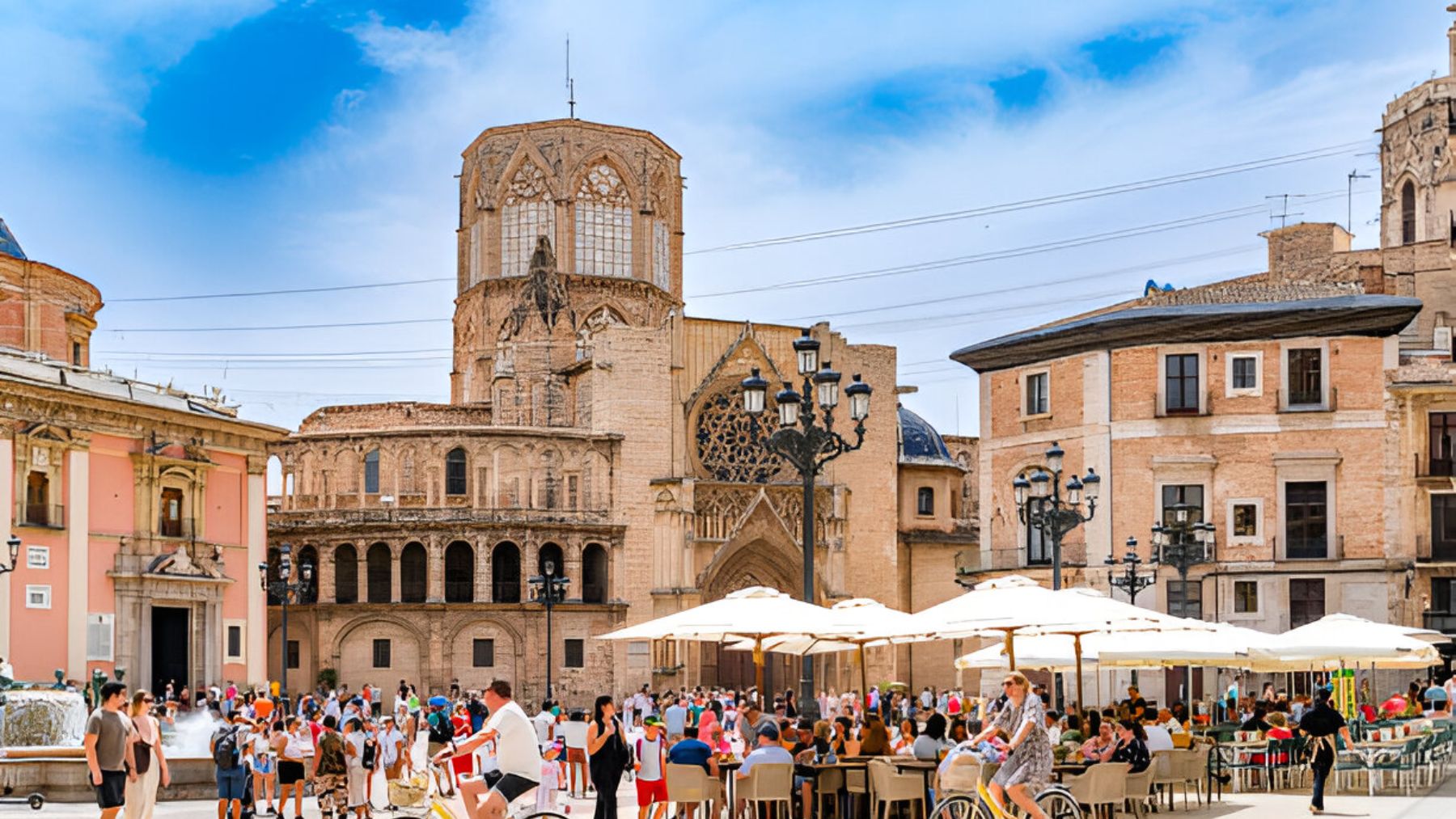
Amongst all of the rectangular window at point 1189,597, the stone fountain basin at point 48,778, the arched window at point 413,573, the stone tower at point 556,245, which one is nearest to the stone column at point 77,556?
the arched window at point 413,573

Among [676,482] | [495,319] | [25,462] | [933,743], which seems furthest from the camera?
[495,319]

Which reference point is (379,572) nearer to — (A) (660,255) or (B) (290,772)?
(A) (660,255)

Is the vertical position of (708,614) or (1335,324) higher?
(1335,324)

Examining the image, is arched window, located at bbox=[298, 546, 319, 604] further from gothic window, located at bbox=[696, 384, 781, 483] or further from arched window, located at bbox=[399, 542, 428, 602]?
gothic window, located at bbox=[696, 384, 781, 483]

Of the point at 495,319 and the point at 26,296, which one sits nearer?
the point at 26,296

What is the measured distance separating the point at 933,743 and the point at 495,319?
4386cm

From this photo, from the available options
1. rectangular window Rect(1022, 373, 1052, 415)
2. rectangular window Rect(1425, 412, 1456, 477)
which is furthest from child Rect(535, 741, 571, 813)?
rectangular window Rect(1425, 412, 1456, 477)

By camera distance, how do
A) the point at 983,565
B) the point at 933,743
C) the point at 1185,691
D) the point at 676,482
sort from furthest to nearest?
the point at 676,482 → the point at 983,565 → the point at 1185,691 → the point at 933,743

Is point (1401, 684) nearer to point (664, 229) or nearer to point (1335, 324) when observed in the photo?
point (1335, 324)

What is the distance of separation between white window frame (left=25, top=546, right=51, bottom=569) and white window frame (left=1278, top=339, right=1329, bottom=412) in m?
26.9

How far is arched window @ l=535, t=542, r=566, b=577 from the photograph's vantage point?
50188 mm

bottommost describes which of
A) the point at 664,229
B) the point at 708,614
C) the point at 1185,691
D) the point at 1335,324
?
the point at 1185,691

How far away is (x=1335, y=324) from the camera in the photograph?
42.5 metres

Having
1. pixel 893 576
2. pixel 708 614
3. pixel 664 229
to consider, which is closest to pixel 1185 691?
pixel 893 576
